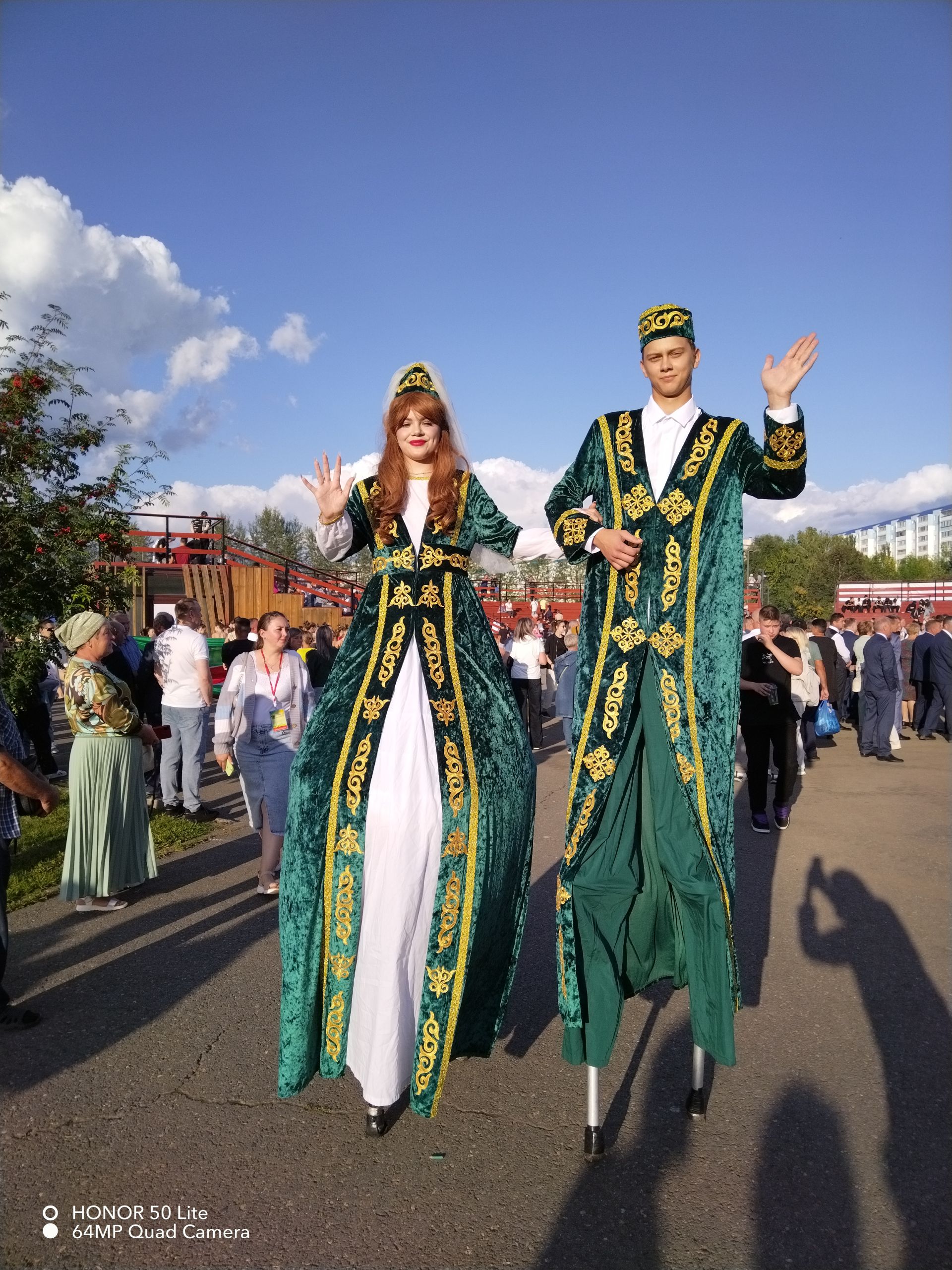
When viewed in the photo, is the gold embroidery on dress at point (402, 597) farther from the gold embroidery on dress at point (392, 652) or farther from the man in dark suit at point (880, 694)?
the man in dark suit at point (880, 694)

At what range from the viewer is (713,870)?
9.52ft

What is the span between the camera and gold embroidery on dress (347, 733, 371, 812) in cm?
292

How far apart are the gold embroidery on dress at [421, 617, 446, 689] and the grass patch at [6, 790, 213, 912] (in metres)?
3.69

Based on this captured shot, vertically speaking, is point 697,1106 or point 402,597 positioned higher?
point 402,597

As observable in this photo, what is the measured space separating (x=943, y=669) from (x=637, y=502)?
11870 mm

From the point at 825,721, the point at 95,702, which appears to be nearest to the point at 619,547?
the point at 95,702

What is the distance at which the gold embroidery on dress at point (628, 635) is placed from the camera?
3.03m

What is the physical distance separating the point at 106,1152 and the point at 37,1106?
1.58 feet

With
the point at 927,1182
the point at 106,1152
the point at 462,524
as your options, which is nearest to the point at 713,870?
the point at 927,1182

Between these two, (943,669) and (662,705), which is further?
(943,669)

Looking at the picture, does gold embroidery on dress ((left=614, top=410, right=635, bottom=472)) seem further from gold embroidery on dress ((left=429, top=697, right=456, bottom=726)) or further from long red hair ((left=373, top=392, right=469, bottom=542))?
gold embroidery on dress ((left=429, top=697, right=456, bottom=726))

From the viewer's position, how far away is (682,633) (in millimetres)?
2998

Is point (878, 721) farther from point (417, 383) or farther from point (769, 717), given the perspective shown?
point (417, 383)

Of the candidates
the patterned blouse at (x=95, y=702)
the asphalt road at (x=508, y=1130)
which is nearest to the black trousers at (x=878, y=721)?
the asphalt road at (x=508, y=1130)
